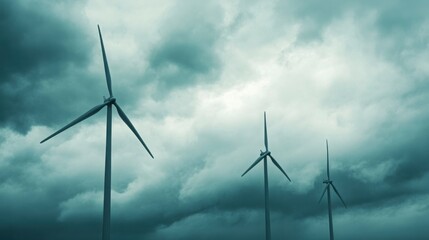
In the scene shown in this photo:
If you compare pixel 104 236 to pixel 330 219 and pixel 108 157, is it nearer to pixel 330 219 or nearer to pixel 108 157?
pixel 108 157

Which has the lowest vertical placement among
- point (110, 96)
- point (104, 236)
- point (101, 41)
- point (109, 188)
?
point (104, 236)

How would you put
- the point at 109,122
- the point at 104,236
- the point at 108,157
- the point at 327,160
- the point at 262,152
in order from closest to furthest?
1. the point at 104,236
2. the point at 108,157
3. the point at 109,122
4. the point at 262,152
5. the point at 327,160

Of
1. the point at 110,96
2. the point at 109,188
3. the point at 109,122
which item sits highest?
→ the point at 110,96

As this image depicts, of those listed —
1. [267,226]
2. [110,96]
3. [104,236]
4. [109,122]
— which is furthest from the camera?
[267,226]

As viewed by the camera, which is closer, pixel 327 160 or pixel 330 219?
pixel 330 219

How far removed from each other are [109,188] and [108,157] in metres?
4.05

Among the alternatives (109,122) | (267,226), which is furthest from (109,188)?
(267,226)

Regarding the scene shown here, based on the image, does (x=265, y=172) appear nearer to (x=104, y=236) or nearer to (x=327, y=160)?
(x=327, y=160)

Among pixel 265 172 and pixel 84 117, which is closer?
pixel 84 117

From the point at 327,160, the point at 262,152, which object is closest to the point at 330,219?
the point at 327,160

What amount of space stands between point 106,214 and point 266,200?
52.3m

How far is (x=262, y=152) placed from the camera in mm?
113562

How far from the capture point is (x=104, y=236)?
57.2m

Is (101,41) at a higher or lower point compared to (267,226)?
higher
